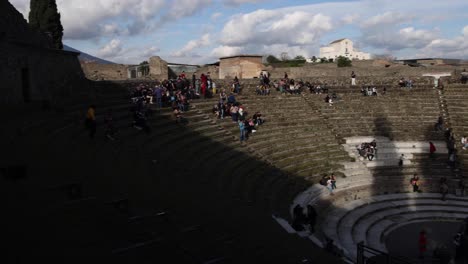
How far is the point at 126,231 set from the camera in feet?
25.2

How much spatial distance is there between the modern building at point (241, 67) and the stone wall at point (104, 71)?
11.0 metres

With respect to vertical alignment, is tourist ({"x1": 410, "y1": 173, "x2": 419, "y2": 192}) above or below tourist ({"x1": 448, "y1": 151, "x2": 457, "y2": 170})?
below

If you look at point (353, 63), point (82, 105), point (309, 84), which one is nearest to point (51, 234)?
point (82, 105)

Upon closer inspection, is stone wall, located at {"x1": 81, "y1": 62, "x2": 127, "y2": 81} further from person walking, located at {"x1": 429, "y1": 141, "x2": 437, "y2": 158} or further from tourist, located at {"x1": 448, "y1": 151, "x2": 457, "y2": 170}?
tourist, located at {"x1": 448, "y1": 151, "x2": 457, "y2": 170}

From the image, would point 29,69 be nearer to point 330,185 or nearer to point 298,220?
point 298,220

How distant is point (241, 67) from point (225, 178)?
23.9 metres

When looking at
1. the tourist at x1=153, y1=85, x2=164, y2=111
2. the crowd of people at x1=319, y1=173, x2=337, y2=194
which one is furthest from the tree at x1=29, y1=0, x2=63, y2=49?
the crowd of people at x1=319, y1=173, x2=337, y2=194

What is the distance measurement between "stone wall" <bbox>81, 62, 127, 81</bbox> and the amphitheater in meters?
6.86

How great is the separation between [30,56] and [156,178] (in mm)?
7386

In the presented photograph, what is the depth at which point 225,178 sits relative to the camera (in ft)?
45.9

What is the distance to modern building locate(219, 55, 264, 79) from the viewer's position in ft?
119

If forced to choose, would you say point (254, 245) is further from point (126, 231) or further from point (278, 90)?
point (278, 90)

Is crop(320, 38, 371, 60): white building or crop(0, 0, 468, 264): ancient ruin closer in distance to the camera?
crop(0, 0, 468, 264): ancient ruin

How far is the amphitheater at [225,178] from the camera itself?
24.9ft
